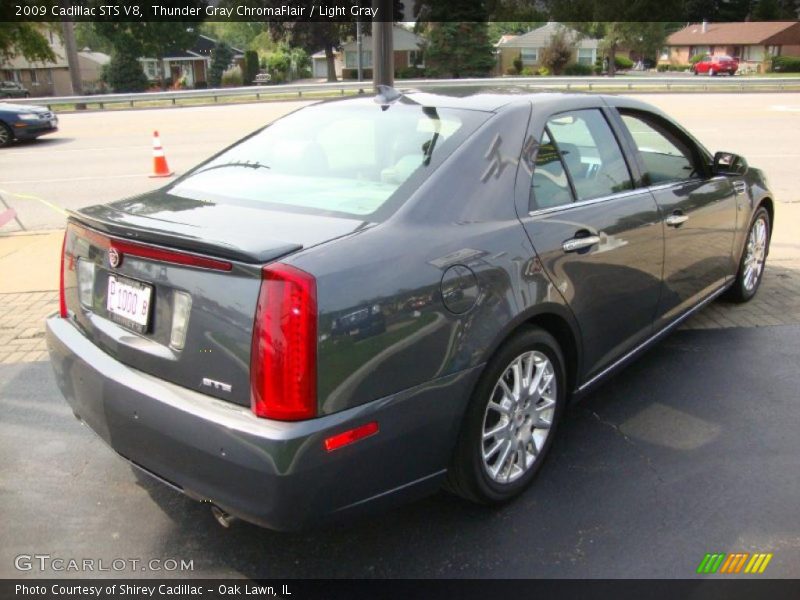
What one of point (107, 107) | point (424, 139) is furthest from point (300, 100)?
point (424, 139)

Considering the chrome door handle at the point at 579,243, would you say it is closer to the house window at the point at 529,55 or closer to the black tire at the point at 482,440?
the black tire at the point at 482,440

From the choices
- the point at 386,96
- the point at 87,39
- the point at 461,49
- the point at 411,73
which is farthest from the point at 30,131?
the point at 87,39

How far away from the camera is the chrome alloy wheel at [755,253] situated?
5.18m

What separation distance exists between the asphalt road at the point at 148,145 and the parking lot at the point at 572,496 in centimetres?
549

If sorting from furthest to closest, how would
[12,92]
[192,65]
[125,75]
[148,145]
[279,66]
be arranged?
[192,65]
[279,66]
[12,92]
[125,75]
[148,145]

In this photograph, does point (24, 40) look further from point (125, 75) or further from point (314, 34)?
point (314, 34)

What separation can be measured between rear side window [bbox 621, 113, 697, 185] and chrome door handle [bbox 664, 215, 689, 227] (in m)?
0.23

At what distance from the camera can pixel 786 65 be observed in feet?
186

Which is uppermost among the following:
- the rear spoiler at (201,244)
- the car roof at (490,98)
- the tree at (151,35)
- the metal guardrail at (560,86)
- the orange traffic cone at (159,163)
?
the tree at (151,35)

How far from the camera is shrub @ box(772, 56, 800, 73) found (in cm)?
5603

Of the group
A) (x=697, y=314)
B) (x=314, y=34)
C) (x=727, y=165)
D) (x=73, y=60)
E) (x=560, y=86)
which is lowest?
(x=697, y=314)

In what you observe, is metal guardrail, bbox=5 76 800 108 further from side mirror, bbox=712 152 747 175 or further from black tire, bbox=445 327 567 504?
black tire, bbox=445 327 567 504

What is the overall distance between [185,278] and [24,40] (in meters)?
48.9

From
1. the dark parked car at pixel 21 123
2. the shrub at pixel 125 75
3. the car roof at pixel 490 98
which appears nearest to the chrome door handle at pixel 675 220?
the car roof at pixel 490 98
